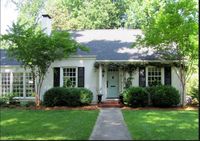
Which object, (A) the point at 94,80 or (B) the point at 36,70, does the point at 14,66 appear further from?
(A) the point at 94,80

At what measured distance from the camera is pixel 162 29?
21281 millimetres

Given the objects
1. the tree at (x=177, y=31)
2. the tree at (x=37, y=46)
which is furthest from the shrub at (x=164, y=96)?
the tree at (x=37, y=46)

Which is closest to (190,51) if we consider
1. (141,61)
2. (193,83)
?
(141,61)

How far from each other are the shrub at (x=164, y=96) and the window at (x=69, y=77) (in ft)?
16.7

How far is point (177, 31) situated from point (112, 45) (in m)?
6.23

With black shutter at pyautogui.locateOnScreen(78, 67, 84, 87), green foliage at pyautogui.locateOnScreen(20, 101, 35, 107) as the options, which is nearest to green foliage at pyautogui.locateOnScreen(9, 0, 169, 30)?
black shutter at pyautogui.locateOnScreen(78, 67, 84, 87)

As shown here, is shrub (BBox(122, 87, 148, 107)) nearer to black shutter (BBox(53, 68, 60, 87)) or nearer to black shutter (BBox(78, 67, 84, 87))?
black shutter (BBox(78, 67, 84, 87))

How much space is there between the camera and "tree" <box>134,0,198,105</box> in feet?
68.7

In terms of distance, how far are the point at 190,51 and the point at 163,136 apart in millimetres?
10783

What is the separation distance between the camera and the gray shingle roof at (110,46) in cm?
2441

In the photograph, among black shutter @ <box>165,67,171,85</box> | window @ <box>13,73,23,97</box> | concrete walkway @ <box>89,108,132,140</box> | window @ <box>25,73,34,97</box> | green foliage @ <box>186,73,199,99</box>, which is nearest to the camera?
concrete walkway @ <box>89,108,132,140</box>

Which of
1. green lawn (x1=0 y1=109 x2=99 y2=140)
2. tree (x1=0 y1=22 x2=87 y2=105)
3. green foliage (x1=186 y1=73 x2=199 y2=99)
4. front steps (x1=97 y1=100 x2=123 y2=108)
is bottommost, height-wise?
green lawn (x1=0 y1=109 x2=99 y2=140)

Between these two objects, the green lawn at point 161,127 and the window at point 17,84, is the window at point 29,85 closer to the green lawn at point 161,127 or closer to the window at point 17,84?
the window at point 17,84

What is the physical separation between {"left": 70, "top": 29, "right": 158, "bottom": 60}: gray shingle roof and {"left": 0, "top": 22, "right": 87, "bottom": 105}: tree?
9.85 ft
